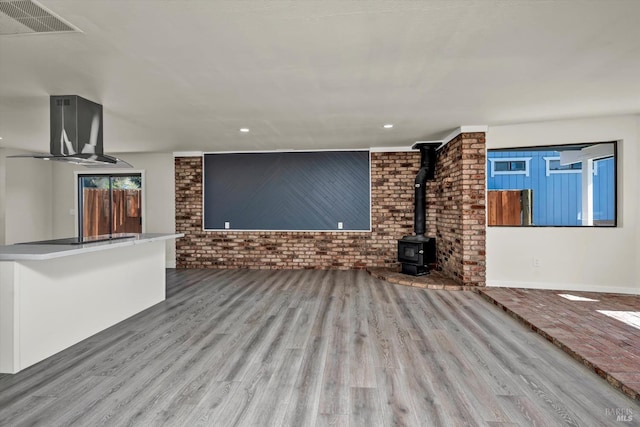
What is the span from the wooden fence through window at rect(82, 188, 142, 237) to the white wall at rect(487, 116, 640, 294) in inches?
272

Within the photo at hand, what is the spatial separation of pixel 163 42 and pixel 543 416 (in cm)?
352

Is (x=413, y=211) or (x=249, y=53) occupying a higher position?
(x=249, y=53)

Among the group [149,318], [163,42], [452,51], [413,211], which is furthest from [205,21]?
[413,211]

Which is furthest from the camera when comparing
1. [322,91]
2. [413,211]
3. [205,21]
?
[413,211]

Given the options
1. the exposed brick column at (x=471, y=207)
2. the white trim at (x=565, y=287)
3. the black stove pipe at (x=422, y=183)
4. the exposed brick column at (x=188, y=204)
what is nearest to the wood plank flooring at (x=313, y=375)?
the exposed brick column at (x=471, y=207)

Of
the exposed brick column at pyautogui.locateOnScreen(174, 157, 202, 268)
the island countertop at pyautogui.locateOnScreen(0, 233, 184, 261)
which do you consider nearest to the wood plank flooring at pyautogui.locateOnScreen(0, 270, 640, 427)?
the island countertop at pyautogui.locateOnScreen(0, 233, 184, 261)

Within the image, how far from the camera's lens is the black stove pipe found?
6188mm

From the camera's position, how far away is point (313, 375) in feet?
7.98

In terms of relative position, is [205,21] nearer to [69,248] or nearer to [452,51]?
[452,51]

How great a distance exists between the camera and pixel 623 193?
453 centimetres

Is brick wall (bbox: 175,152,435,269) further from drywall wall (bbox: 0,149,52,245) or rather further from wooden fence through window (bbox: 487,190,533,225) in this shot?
drywall wall (bbox: 0,149,52,245)

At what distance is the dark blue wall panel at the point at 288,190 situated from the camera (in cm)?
679

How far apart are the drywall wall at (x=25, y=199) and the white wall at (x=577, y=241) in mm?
8864

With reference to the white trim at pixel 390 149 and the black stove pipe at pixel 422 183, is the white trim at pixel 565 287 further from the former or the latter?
the white trim at pixel 390 149
